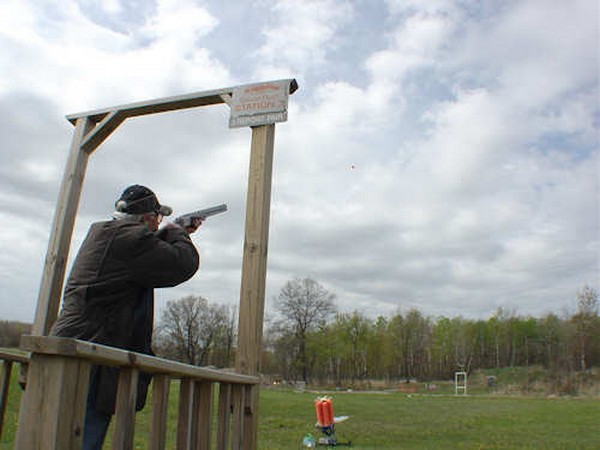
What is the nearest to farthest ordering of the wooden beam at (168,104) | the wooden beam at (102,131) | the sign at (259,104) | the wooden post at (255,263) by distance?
the wooden post at (255,263) < the sign at (259,104) < the wooden beam at (168,104) < the wooden beam at (102,131)

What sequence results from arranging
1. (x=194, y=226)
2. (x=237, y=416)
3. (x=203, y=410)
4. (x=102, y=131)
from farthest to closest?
1. (x=102, y=131)
2. (x=194, y=226)
3. (x=237, y=416)
4. (x=203, y=410)

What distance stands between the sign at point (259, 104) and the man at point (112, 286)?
139 centimetres

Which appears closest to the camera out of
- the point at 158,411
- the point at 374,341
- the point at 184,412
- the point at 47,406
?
the point at 47,406

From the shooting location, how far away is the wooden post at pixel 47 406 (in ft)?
3.90

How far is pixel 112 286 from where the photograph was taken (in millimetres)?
2125

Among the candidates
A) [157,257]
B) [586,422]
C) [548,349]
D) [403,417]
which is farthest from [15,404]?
[548,349]

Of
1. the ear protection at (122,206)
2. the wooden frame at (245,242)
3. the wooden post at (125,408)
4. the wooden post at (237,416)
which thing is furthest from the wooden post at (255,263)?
the wooden post at (125,408)

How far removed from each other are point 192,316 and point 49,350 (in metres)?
43.1

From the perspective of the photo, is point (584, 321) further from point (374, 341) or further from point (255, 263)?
point (255, 263)

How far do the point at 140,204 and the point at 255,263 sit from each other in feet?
3.05

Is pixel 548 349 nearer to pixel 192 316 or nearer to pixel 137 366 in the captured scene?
pixel 192 316

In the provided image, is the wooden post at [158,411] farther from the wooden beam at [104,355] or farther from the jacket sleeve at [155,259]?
the jacket sleeve at [155,259]

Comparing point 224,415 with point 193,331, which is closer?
point 224,415

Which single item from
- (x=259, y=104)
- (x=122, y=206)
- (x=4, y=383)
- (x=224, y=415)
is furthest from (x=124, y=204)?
(x=4, y=383)
